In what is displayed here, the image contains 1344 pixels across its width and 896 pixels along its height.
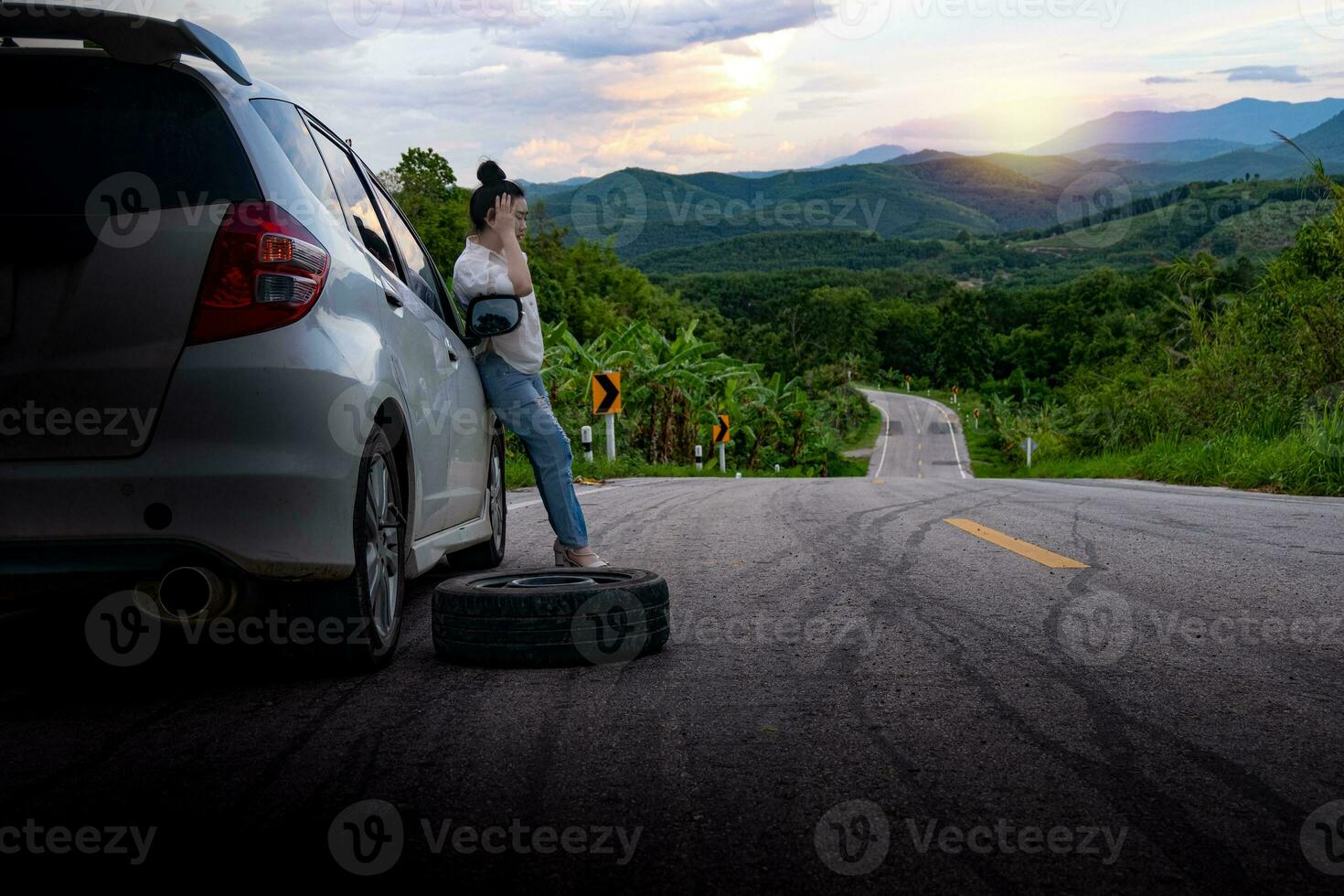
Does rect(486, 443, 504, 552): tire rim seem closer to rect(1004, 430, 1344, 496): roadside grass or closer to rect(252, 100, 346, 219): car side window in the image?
rect(252, 100, 346, 219): car side window

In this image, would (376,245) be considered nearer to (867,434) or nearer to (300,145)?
(300,145)

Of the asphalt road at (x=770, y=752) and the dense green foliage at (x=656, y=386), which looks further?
the dense green foliage at (x=656, y=386)

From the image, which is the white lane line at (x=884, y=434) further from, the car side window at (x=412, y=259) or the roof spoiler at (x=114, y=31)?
the roof spoiler at (x=114, y=31)

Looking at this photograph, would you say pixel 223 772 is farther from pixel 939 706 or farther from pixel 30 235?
pixel 939 706

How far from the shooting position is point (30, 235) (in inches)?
125

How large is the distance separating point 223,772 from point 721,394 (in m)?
32.8

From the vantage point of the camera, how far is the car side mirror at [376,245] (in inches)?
171

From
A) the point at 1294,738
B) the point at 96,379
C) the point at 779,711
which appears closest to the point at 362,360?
Result: the point at 96,379

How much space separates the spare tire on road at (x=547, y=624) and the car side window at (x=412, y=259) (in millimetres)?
1589

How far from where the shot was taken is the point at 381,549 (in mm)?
3848

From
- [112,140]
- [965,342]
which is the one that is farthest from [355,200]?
[965,342]

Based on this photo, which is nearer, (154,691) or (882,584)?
(154,691)

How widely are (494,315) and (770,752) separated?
2684 mm

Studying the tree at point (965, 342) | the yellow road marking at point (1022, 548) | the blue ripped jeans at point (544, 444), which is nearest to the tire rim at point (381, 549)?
the blue ripped jeans at point (544, 444)
